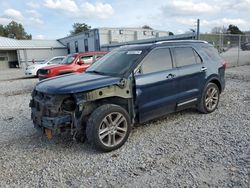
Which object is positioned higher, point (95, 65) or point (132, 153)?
point (95, 65)

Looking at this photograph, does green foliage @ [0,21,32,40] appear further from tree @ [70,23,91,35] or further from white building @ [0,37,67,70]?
white building @ [0,37,67,70]

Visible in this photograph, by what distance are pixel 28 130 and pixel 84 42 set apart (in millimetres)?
32016

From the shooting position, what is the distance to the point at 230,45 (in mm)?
15383

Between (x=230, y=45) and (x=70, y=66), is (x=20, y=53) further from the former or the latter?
(x=230, y=45)

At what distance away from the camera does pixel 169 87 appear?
14.6 feet

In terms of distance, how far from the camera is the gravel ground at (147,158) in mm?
2934

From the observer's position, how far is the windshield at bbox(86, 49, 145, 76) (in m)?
4.19

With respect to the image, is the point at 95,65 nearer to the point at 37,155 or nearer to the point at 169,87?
the point at 169,87

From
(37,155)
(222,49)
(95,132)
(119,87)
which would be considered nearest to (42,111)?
(37,155)

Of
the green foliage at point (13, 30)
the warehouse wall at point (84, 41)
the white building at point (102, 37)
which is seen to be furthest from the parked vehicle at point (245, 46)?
the green foliage at point (13, 30)

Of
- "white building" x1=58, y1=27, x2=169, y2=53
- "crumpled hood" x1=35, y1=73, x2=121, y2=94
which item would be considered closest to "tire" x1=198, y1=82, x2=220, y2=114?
"crumpled hood" x1=35, y1=73, x2=121, y2=94

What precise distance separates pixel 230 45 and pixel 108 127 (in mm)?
14494

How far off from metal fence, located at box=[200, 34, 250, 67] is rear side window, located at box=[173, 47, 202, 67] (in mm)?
9199

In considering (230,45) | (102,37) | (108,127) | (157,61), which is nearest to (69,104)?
(108,127)
